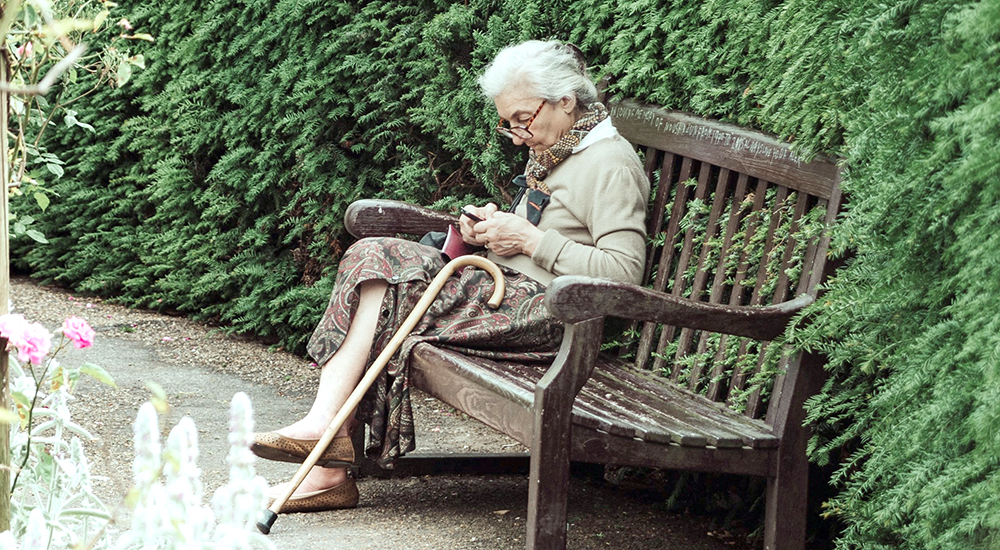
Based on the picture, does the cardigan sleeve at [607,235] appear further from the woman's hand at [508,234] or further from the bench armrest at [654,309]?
the bench armrest at [654,309]

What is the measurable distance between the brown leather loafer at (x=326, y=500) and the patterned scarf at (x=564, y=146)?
1107 mm

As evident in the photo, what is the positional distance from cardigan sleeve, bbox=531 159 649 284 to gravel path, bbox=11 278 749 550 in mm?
811

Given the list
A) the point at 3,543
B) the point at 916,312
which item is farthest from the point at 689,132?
the point at 3,543

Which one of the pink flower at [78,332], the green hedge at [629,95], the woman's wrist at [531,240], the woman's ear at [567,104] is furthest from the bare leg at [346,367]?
the pink flower at [78,332]

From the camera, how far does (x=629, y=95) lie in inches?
142

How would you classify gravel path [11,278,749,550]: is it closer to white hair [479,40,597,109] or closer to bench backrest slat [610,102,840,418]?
bench backrest slat [610,102,840,418]

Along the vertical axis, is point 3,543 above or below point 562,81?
below

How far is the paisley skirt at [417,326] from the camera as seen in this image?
318cm

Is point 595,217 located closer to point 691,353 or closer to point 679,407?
point 691,353

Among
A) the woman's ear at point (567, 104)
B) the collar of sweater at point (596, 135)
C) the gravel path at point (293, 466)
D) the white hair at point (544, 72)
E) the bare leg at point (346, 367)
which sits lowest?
the gravel path at point (293, 466)

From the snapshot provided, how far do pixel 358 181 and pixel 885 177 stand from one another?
319 cm

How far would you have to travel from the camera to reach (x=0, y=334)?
158 cm

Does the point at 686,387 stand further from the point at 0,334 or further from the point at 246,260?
the point at 246,260

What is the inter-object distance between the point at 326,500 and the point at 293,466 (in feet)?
2.02
